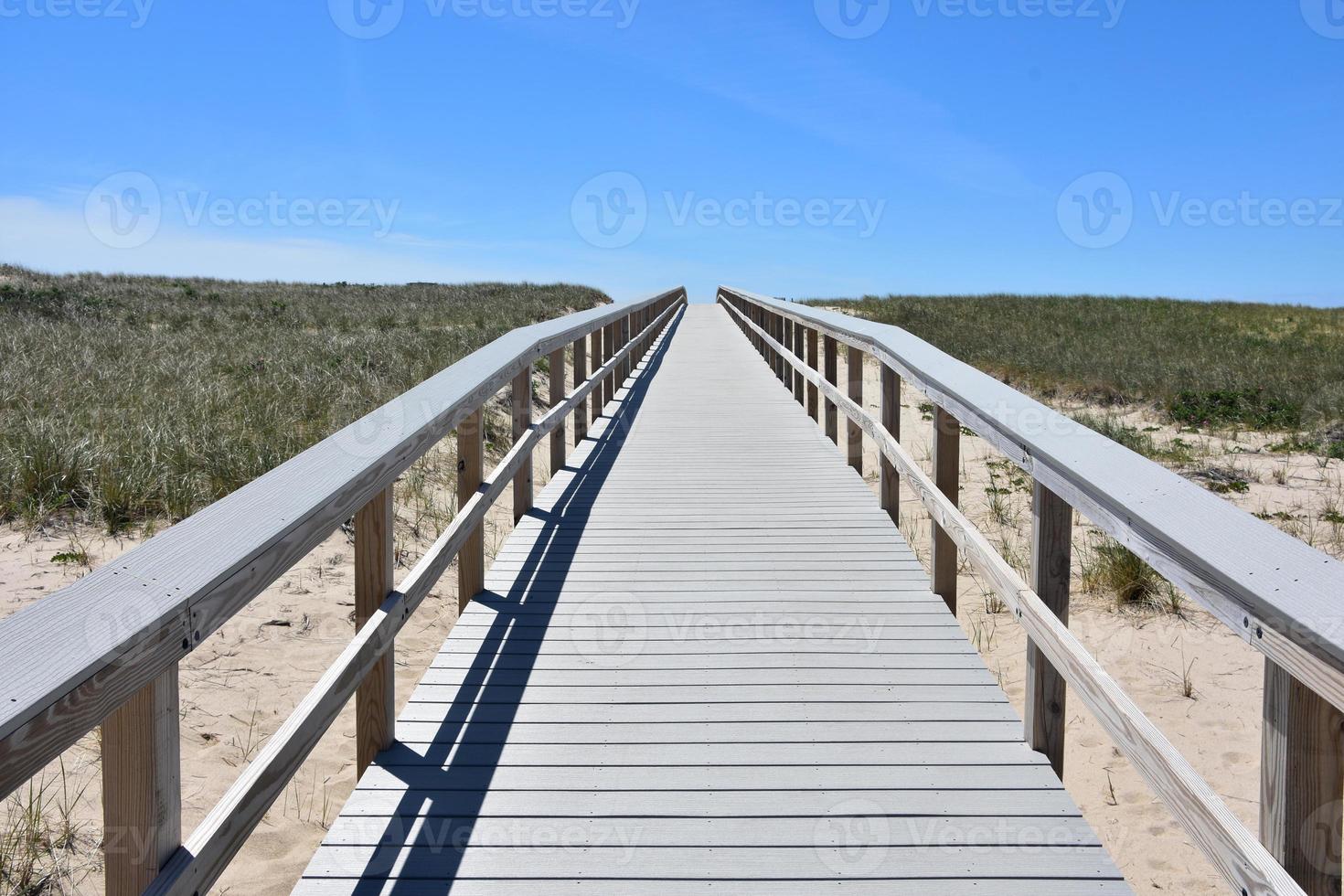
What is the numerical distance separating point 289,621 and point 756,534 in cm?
249

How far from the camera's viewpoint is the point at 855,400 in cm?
709

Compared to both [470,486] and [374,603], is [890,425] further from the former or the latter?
[374,603]

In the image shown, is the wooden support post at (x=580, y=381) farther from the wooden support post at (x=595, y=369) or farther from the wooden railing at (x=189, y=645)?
Result: the wooden railing at (x=189, y=645)

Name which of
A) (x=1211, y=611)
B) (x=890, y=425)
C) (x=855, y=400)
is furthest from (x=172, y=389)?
(x=1211, y=611)

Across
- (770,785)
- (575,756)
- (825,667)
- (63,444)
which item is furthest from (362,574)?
(63,444)

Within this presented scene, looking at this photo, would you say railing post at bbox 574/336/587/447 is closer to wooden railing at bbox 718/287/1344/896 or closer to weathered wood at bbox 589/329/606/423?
weathered wood at bbox 589/329/606/423

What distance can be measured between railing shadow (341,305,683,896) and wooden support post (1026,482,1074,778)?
1689 millimetres

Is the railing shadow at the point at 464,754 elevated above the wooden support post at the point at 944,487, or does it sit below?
below

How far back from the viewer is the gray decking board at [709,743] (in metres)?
2.63

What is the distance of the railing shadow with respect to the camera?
2639 mm

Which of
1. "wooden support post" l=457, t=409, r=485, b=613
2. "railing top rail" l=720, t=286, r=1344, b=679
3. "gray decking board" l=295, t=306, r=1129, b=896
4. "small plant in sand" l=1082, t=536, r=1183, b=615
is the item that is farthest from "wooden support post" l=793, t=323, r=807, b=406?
"railing top rail" l=720, t=286, r=1344, b=679

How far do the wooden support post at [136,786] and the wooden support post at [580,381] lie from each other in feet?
22.0

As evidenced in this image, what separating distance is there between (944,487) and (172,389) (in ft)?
25.6

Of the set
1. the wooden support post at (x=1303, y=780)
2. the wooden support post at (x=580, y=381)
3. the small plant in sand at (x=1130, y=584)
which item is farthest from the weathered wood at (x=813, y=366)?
the wooden support post at (x=1303, y=780)
